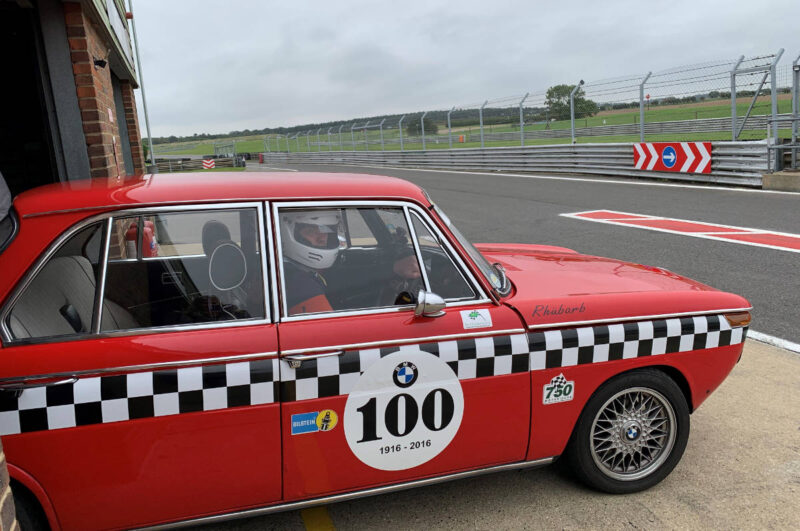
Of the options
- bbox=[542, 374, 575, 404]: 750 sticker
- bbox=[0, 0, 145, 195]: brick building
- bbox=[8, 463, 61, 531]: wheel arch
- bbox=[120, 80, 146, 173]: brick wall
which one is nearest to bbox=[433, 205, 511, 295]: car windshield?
bbox=[542, 374, 575, 404]: 750 sticker

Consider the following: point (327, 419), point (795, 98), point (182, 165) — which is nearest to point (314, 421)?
point (327, 419)

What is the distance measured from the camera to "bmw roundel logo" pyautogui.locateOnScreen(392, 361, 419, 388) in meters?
2.46

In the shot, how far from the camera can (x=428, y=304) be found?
8.00ft

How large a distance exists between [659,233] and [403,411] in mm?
7628

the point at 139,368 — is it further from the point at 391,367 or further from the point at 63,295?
the point at 391,367

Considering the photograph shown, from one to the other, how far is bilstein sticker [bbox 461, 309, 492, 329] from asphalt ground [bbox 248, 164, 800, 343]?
3252mm

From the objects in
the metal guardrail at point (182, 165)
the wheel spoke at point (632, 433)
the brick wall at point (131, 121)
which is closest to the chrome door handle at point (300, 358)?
the wheel spoke at point (632, 433)

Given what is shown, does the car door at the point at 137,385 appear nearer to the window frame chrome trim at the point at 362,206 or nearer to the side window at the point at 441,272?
the window frame chrome trim at the point at 362,206

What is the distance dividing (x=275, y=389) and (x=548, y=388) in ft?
3.76

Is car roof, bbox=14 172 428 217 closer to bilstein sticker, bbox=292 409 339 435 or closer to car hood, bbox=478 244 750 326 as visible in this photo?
car hood, bbox=478 244 750 326

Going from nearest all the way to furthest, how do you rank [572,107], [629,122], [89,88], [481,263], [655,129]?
1. [481,263]
2. [89,88]
3. [572,107]
4. [629,122]
5. [655,129]

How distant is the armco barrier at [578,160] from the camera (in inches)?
526

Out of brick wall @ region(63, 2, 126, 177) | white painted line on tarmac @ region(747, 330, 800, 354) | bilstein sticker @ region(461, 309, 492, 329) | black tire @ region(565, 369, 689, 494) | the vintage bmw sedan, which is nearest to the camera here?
the vintage bmw sedan

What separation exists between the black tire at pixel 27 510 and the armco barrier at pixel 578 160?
14.1 m
